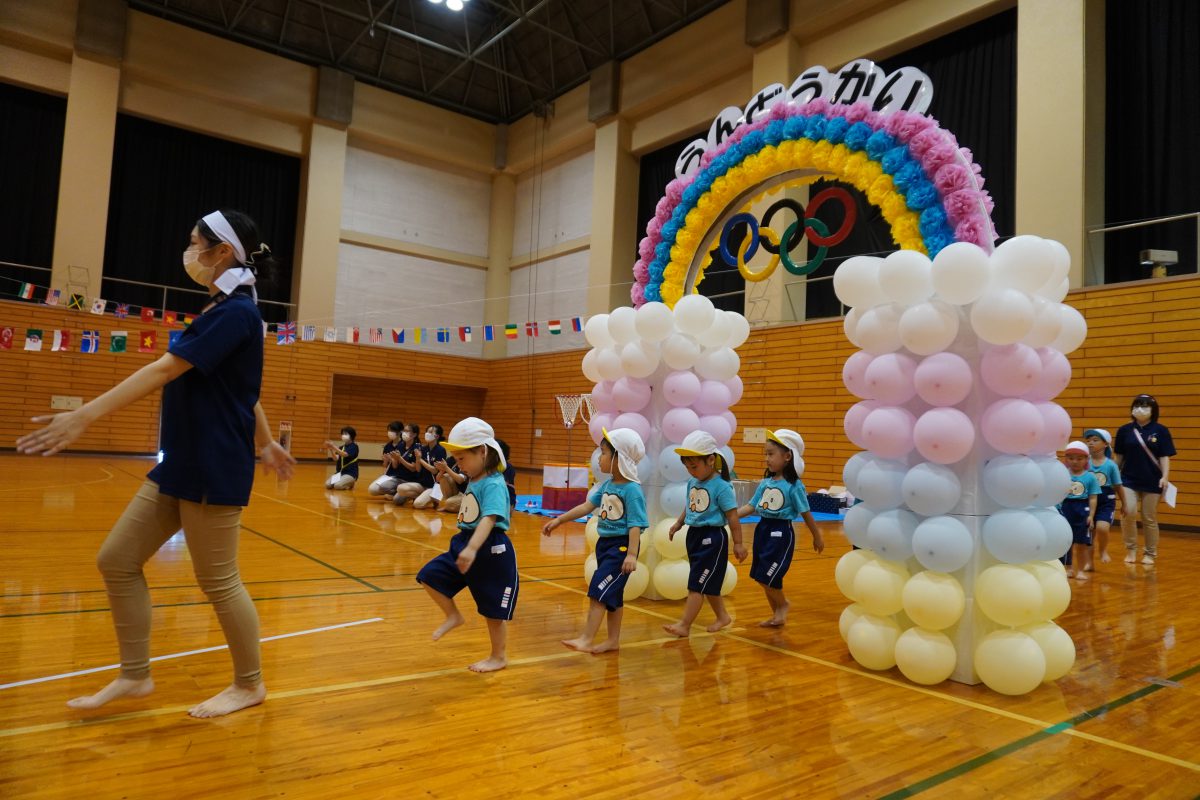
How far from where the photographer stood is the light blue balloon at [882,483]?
385 centimetres

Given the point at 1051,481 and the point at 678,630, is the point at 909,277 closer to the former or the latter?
the point at 1051,481

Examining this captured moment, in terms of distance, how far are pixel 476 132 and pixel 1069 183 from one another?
1643 centimetres

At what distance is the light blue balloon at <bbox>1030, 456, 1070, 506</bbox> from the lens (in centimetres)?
362

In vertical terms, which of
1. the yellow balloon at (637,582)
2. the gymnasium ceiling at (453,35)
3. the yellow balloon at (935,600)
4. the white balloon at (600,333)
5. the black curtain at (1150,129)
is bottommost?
the yellow balloon at (637,582)

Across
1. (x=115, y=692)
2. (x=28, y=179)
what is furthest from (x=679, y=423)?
(x=28, y=179)

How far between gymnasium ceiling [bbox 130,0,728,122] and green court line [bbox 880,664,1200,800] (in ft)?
54.0

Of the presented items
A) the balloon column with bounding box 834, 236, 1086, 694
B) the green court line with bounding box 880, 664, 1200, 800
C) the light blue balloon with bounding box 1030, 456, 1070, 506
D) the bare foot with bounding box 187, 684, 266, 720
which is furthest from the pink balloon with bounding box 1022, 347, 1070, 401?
the bare foot with bounding box 187, 684, 266, 720

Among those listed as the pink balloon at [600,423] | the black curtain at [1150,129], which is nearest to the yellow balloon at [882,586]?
the pink balloon at [600,423]

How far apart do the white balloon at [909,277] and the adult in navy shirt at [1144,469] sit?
5437mm

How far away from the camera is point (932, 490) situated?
12.0 ft

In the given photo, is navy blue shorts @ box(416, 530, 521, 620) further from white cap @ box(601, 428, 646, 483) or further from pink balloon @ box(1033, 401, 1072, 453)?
pink balloon @ box(1033, 401, 1072, 453)

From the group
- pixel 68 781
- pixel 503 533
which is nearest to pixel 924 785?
pixel 503 533

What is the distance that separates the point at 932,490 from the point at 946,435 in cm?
28

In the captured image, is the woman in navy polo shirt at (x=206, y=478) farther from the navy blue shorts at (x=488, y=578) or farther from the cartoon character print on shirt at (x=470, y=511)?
the cartoon character print on shirt at (x=470, y=511)
